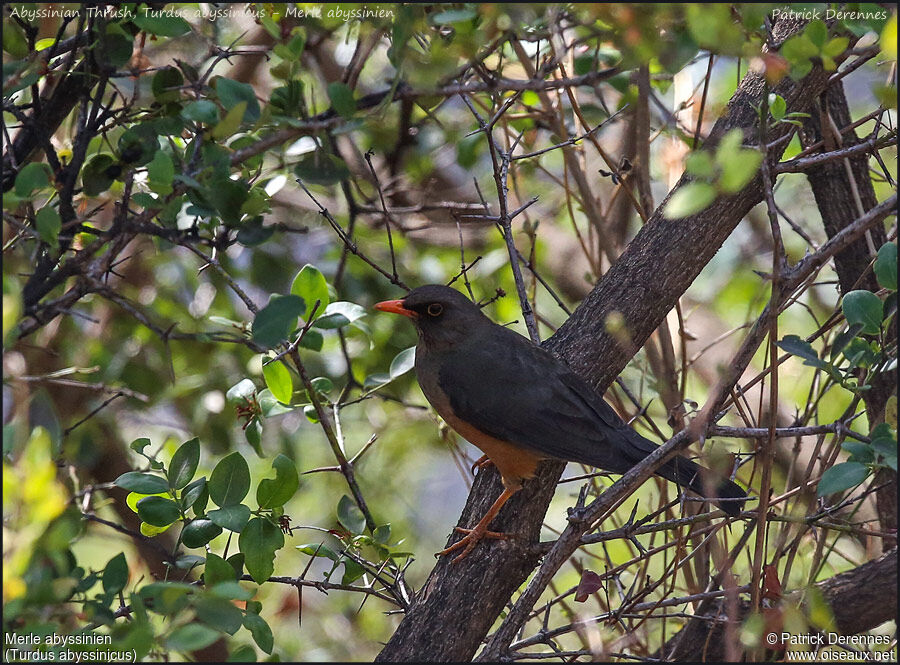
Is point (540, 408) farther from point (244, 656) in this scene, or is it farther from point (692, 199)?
point (692, 199)

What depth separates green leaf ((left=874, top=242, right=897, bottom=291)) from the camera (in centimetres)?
252

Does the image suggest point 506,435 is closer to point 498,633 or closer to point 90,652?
point 498,633

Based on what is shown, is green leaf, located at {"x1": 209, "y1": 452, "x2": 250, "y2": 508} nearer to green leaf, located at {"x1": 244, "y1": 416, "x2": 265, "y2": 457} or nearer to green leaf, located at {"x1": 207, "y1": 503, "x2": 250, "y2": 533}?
green leaf, located at {"x1": 207, "y1": 503, "x2": 250, "y2": 533}

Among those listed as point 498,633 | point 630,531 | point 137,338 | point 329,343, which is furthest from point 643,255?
point 137,338

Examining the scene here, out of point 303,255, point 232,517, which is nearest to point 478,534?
point 232,517

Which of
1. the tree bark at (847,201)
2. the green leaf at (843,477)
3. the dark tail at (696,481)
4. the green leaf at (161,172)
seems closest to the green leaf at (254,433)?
the green leaf at (161,172)

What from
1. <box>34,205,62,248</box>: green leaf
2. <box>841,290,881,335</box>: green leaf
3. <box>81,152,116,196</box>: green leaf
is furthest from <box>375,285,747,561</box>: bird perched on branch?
<box>34,205,62,248</box>: green leaf

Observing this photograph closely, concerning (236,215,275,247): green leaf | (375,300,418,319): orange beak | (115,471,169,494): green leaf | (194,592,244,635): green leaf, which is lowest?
(194,592,244,635): green leaf

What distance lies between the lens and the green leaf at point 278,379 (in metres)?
3.15

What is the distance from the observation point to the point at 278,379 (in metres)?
3.16

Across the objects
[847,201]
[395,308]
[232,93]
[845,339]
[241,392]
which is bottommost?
[845,339]

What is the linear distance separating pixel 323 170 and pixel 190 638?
224 cm

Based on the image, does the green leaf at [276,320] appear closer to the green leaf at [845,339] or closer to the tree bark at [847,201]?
the green leaf at [845,339]

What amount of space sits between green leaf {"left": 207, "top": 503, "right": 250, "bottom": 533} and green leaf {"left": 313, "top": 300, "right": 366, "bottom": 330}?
0.85 meters
